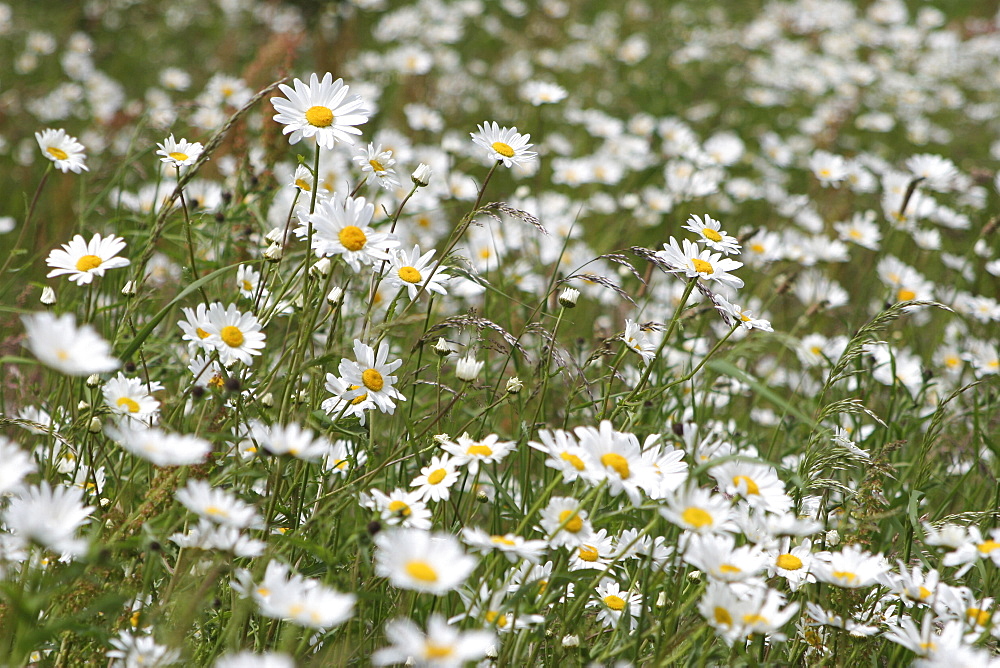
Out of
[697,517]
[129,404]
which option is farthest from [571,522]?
[129,404]

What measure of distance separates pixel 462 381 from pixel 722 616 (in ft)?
2.96

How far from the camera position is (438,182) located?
13.9ft

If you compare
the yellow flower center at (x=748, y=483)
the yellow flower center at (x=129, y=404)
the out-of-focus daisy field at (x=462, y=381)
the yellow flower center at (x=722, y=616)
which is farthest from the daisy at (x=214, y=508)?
the yellow flower center at (x=748, y=483)

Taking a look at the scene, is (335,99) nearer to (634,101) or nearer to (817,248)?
(817,248)

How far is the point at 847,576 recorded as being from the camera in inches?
65.9

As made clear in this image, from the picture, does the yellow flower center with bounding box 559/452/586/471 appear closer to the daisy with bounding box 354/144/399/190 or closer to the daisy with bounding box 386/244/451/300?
the daisy with bounding box 386/244/451/300

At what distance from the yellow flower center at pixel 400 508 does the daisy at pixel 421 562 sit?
0.27 metres

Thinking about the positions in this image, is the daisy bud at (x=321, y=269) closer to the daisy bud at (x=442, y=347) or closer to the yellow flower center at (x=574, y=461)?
the daisy bud at (x=442, y=347)

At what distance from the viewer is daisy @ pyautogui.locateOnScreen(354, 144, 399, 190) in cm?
207

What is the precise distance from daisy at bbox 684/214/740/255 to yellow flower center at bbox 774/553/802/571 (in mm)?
733

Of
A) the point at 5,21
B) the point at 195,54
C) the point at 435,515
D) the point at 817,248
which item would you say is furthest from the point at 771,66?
the point at 435,515

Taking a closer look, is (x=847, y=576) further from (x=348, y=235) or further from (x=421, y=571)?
(x=348, y=235)

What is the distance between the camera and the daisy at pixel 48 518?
1231mm

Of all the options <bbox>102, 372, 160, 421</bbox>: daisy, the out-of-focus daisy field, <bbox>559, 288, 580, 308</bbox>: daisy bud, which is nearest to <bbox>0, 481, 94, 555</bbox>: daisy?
the out-of-focus daisy field
